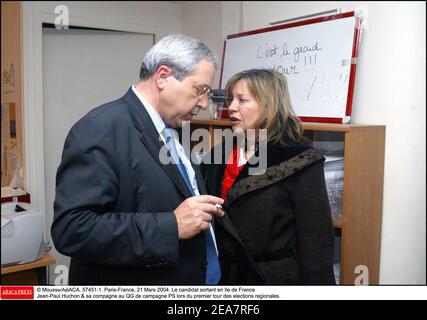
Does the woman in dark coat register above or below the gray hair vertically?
below

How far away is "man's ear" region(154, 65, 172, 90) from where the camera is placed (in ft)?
2.57

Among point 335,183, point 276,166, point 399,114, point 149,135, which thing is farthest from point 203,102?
point 399,114

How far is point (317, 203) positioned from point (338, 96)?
1.64 feet

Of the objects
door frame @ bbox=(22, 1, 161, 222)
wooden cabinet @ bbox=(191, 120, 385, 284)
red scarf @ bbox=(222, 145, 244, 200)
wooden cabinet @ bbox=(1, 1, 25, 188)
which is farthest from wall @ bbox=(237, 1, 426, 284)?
wooden cabinet @ bbox=(1, 1, 25, 188)

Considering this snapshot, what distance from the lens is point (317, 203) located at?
3.11ft

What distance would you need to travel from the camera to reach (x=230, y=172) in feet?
3.47

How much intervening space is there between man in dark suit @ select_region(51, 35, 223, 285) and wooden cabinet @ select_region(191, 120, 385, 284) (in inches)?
20.5

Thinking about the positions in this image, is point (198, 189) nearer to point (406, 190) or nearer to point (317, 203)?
point (317, 203)

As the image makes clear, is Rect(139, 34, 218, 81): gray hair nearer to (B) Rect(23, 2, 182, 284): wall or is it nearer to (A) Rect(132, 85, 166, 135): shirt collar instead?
(A) Rect(132, 85, 166, 135): shirt collar

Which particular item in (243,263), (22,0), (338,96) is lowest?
(243,263)

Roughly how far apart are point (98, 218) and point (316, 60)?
3.27ft

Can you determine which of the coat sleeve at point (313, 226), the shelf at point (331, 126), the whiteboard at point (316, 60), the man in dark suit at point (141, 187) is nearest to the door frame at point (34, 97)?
the shelf at point (331, 126)

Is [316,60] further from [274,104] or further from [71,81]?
[71,81]

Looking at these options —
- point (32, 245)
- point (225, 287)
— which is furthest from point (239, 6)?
point (225, 287)
